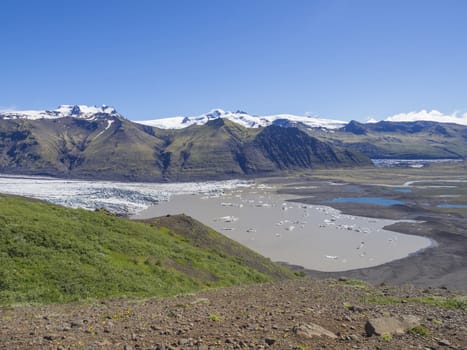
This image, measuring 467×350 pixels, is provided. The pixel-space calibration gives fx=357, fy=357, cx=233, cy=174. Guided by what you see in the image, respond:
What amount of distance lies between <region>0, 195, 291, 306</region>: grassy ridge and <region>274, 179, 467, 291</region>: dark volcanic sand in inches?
1207

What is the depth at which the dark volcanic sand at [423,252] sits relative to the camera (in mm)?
58219

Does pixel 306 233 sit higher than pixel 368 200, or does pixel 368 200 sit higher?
pixel 368 200

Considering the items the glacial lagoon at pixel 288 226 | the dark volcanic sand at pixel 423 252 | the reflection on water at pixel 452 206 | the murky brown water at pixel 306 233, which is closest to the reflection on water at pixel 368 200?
the dark volcanic sand at pixel 423 252

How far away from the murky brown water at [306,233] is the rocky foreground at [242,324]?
49741 millimetres

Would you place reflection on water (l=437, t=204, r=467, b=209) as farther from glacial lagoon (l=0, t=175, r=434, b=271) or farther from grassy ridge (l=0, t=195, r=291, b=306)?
grassy ridge (l=0, t=195, r=291, b=306)

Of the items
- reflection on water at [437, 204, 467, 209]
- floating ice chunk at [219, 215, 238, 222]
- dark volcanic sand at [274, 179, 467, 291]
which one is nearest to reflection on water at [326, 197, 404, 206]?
dark volcanic sand at [274, 179, 467, 291]

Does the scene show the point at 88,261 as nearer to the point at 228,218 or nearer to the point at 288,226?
the point at 288,226

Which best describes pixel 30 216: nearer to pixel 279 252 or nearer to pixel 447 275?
pixel 279 252

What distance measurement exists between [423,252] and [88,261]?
Answer: 69661mm

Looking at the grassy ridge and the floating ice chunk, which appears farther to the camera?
the floating ice chunk

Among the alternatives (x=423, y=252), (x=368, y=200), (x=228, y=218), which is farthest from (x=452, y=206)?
(x=228, y=218)

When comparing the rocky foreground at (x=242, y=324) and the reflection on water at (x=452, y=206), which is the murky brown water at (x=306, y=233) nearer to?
the reflection on water at (x=452, y=206)

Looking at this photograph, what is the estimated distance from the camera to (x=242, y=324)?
14.2 metres

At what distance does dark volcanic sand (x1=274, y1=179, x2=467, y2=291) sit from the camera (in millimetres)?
58219
